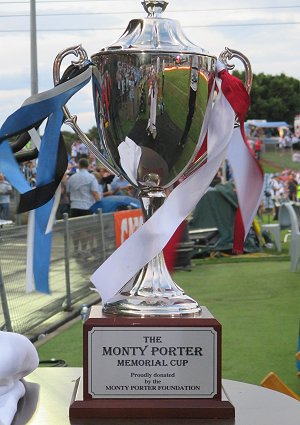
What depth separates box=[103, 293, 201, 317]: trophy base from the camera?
4.14 feet

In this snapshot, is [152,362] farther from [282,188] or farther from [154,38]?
[282,188]

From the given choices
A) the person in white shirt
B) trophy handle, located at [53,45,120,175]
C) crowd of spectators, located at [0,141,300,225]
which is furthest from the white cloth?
the person in white shirt

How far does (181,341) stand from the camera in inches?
47.3

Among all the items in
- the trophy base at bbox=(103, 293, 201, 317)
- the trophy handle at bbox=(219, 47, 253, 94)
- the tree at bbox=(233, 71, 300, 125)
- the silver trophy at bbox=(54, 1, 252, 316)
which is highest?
the tree at bbox=(233, 71, 300, 125)

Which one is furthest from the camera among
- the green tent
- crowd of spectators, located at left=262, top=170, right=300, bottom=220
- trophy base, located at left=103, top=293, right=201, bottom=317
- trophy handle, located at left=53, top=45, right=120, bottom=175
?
crowd of spectators, located at left=262, top=170, right=300, bottom=220

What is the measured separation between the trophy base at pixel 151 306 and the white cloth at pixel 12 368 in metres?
0.15

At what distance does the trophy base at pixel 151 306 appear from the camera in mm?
1262

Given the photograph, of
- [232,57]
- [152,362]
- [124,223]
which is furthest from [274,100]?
[152,362]

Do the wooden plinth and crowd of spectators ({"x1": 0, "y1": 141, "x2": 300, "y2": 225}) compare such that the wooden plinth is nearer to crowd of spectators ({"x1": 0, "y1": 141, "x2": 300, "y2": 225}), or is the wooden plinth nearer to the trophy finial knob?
the trophy finial knob

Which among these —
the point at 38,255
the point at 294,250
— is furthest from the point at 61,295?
the point at 38,255

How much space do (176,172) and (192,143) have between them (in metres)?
0.07

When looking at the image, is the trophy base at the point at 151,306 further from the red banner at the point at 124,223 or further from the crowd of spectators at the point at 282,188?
the crowd of spectators at the point at 282,188

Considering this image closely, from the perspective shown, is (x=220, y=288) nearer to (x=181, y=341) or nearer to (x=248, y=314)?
(x=248, y=314)

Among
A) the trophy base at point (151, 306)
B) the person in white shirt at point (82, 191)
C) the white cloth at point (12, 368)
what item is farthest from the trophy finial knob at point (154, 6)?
the person in white shirt at point (82, 191)
